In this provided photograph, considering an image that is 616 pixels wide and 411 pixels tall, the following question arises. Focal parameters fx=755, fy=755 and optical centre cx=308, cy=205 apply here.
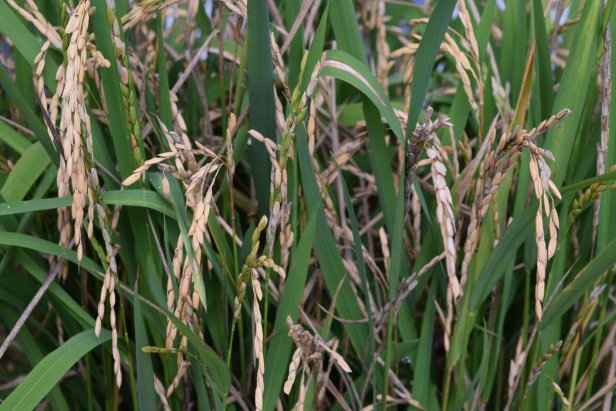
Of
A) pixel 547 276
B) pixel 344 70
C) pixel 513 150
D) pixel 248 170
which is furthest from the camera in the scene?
pixel 248 170

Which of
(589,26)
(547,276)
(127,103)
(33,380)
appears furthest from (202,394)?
(589,26)

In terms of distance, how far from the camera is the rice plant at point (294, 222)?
2.42ft

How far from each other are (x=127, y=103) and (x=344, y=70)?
233mm

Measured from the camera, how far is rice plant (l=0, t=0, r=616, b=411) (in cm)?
74

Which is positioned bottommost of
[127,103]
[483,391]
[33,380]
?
[483,391]

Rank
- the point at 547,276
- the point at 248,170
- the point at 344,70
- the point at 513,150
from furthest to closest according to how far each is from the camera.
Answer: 1. the point at 248,170
2. the point at 547,276
3. the point at 344,70
4. the point at 513,150

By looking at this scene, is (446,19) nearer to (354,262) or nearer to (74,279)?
(354,262)

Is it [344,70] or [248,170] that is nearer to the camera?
[344,70]

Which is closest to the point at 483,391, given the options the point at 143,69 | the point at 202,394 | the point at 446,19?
the point at 202,394

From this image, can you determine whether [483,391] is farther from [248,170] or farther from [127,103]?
[127,103]

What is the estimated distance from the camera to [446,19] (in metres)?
0.77

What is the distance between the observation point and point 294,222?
83 centimetres

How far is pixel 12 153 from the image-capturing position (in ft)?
3.46

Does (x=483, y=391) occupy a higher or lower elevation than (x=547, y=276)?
lower
